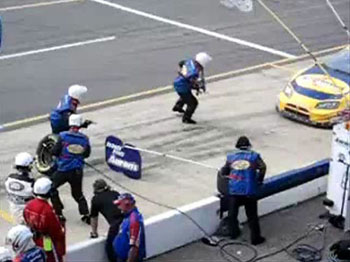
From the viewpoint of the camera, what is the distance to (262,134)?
1841 cm

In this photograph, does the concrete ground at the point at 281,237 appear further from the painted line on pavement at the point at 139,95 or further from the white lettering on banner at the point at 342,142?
the painted line on pavement at the point at 139,95

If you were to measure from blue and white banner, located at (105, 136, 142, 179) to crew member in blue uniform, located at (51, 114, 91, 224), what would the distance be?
5.80 ft

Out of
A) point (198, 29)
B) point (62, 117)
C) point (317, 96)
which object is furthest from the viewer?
point (198, 29)

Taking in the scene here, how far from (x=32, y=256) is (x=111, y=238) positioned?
6.91ft

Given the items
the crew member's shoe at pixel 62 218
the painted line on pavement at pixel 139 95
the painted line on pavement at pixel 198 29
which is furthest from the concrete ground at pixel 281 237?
the painted line on pavement at pixel 198 29

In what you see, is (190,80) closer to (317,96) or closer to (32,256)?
(317,96)

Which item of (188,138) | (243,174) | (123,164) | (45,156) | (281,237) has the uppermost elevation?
(243,174)

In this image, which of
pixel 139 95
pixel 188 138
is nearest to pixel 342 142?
pixel 188 138

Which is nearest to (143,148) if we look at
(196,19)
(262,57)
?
(262,57)

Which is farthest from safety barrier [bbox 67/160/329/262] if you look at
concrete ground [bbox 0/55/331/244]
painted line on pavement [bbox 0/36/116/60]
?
painted line on pavement [bbox 0/36/116/60]

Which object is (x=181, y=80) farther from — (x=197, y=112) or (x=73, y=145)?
(x=73, y=145)

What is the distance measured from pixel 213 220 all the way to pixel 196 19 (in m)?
12.8

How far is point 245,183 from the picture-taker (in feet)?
45.3

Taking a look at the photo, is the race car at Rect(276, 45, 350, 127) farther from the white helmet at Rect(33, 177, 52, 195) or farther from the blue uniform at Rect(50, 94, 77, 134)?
the white helmet at Rect(33, 177, 52, 195)
